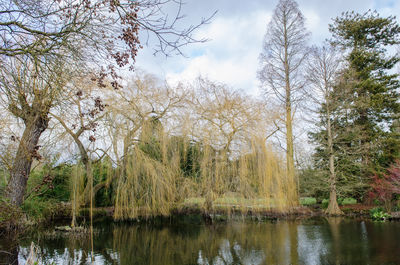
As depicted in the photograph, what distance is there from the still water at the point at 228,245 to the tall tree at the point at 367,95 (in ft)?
17.2

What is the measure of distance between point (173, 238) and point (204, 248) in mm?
1660

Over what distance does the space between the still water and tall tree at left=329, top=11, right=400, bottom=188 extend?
5.26 m

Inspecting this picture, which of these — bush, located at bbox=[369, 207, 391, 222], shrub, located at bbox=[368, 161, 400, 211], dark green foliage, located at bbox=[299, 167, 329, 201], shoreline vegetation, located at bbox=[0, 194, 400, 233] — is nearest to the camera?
shoreline vegetation, located at bbox=[0, 194, 400, 233]

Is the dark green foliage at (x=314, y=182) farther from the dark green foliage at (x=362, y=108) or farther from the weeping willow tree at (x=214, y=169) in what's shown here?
the weeping willow tree at (x=214, y=169)

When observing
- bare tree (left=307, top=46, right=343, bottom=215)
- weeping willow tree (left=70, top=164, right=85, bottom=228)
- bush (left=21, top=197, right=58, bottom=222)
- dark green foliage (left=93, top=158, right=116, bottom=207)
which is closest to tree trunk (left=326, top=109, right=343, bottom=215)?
bare tree (left=307, top=46, right=343, bottom=215)

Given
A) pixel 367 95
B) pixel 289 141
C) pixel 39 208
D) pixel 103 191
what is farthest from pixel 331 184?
pixel 39 208

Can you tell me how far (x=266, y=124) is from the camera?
11.7m

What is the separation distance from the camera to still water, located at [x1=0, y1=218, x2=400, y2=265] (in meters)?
5.79

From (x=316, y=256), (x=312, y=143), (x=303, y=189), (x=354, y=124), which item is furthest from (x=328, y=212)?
(x=316, y=256)

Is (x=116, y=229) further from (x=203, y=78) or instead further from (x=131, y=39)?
(x=131, y=39)

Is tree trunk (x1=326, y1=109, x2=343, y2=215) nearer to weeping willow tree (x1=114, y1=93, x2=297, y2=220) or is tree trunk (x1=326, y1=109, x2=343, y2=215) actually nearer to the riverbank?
the riverbank

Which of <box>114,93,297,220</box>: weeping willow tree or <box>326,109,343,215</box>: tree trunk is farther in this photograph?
<box>326,109,343,215</box>: tree trunk

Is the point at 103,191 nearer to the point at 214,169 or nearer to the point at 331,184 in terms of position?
the point at 214,169

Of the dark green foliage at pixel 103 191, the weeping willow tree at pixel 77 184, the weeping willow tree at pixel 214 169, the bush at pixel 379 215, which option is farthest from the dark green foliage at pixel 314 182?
the weeping willow tree at pixel 77 184
